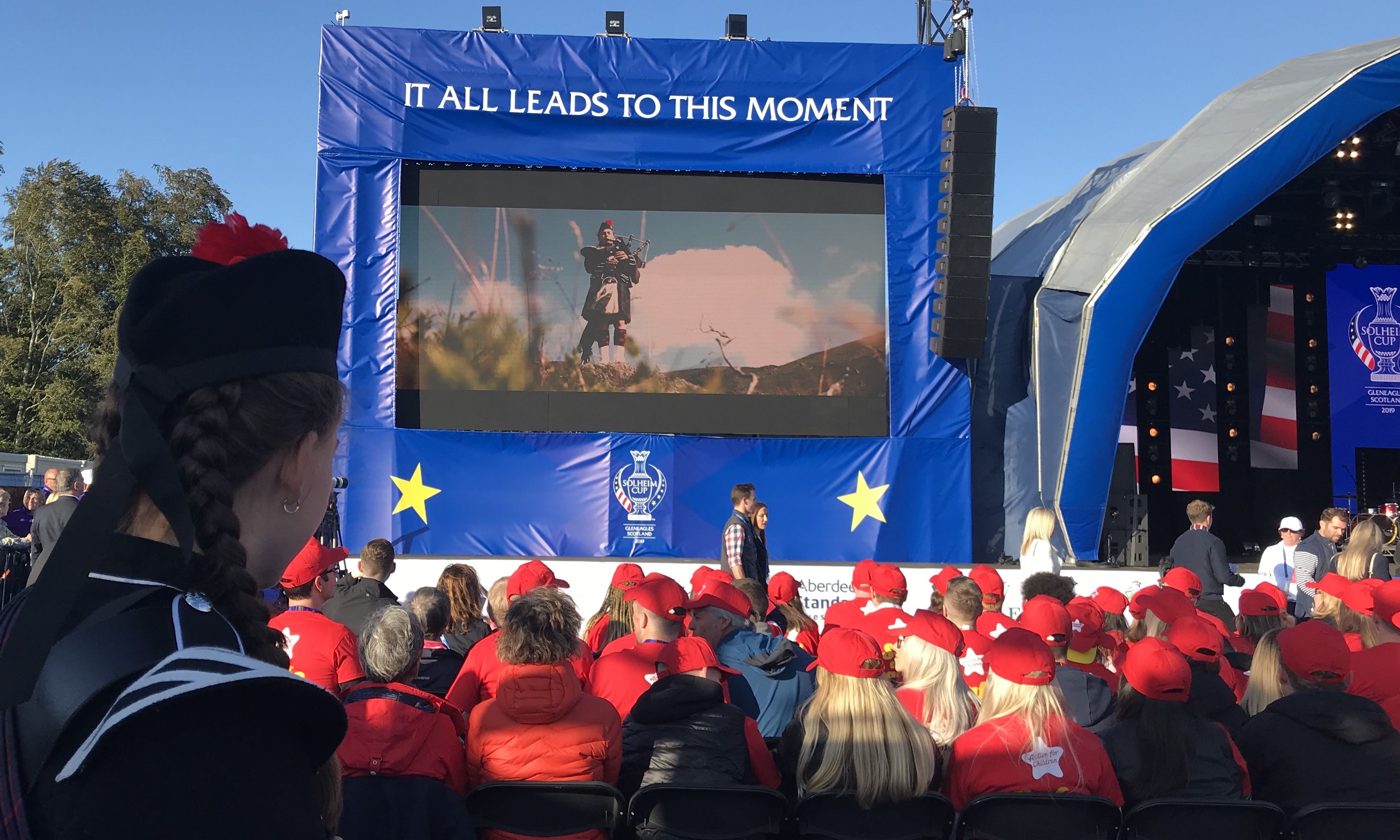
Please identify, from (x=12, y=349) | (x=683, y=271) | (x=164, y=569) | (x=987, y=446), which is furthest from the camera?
(x=12, y=349)

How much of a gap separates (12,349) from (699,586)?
88.1ft

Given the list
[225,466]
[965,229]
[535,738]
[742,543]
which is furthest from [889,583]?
[965,229]

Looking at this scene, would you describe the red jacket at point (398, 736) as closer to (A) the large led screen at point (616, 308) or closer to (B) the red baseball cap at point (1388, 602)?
(B) the red baseball cap at point (1388, 602)

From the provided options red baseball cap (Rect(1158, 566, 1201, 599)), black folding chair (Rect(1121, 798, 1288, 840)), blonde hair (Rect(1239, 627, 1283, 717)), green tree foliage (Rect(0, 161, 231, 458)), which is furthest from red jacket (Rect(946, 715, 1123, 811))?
green tree foliage (Rect(0, 161, 231, 458))

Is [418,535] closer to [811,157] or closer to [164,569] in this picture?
[811,157]

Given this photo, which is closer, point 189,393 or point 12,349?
point 189,393

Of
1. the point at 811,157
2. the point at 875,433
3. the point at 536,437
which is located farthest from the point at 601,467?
the point at 811,157

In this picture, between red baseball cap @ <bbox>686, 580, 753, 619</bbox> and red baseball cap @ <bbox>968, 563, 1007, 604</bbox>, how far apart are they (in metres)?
1.81

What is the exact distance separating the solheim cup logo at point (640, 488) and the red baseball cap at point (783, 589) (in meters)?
5.53

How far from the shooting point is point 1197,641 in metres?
3.66

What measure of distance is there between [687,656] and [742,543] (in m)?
4.50

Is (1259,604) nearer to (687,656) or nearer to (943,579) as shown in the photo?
(943,579)

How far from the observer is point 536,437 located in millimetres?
11375

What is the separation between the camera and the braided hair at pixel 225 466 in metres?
0.89
